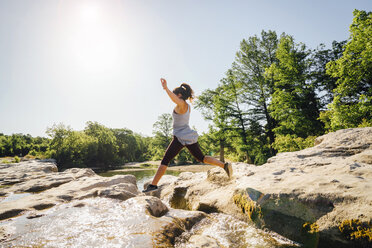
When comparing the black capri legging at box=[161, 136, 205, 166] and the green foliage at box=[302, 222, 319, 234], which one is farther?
the black capri legging at box=[161, 136, 205, 166]

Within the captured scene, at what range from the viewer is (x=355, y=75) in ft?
40.8

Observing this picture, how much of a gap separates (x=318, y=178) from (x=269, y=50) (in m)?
21.3

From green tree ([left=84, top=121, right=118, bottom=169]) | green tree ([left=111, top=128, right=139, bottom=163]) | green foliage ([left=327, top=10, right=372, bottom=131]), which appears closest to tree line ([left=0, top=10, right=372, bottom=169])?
green foliage ([left=327, top=10, right=372, bottom=131])

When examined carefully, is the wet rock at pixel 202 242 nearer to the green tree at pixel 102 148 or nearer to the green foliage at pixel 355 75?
the green foliage at pixel 355 75

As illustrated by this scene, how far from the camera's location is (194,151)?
3.78 metres

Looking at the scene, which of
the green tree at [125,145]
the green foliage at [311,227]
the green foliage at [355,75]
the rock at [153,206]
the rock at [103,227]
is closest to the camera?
the rock at [103,227]

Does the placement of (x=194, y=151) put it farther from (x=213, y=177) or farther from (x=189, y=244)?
(x=189, y=244)

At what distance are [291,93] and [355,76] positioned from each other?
4.44 m

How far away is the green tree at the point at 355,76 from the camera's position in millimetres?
10820

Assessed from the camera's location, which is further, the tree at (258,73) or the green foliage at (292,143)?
the tree at (258,73)

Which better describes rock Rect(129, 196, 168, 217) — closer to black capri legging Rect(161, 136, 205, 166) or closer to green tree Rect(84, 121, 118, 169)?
black capri legging Rect(161, 136, 205, 166)

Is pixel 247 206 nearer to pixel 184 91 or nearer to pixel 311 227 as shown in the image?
pixel 311 227

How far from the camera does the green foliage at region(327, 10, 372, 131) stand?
35.5 ft

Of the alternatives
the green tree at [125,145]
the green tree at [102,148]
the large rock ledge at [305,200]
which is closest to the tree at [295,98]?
the large rock ledge at [305,200]
